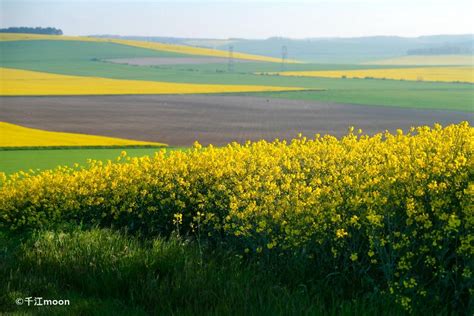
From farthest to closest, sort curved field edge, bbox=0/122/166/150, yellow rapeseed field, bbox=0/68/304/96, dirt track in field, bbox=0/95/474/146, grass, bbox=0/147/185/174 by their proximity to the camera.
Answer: yellow rapeseed field, bbox=0/68/304/96 < dirt track in field, bbox=0/95/474/146 < curved field edge, bbox=0/122/166/150 < grass, bbox=0/147/185/174

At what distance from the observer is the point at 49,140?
29.7m

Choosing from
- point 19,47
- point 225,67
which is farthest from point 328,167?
point 19,47

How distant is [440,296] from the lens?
725 cm

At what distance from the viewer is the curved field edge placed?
1102 inches

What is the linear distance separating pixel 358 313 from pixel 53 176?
7.14 metres

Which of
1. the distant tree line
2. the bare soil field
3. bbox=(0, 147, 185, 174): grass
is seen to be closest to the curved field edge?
bbox=(0, 147, 185, 174): grass

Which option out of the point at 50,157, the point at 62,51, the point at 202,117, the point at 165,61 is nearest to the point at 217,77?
the point at 165,61

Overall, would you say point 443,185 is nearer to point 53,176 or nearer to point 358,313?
point 358,313

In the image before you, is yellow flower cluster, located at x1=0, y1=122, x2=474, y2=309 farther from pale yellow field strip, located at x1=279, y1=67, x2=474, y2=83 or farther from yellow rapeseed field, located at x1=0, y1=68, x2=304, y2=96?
pale yellow field strip, located at x1=279, y1=67, x2=474, y2=83

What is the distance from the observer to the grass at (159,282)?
7078 mm

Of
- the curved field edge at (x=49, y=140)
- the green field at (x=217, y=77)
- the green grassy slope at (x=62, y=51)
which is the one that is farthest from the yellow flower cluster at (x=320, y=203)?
the green grassy slope at (x=62, y=51)

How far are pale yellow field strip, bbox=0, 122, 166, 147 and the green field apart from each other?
35.6 meters

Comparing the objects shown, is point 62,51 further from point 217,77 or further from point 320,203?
point 320,203

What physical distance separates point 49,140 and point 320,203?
22.9 metres
